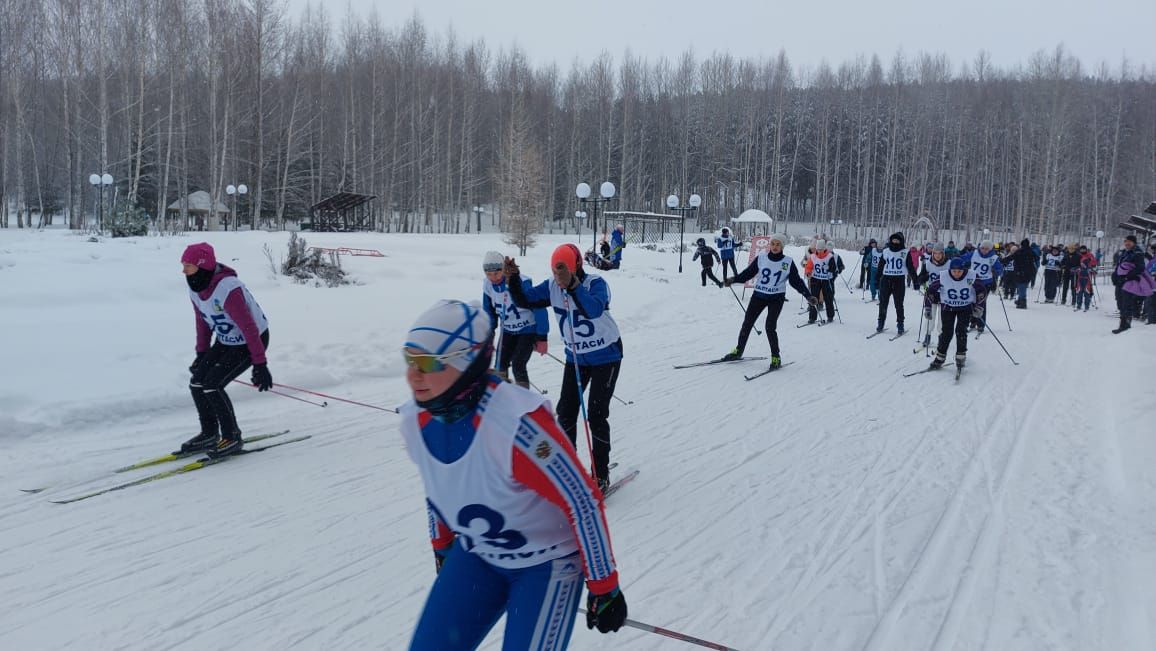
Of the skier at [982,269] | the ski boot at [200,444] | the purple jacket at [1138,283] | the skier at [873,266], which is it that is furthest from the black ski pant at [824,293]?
the ski boot at [200,444]

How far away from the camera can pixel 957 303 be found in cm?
996

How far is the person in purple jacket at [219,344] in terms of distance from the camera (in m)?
5.77

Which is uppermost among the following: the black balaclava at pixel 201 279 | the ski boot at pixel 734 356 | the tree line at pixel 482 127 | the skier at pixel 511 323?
the tree line at pixel 482 127

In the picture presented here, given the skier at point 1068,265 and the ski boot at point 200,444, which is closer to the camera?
the ski boot at point 200,444

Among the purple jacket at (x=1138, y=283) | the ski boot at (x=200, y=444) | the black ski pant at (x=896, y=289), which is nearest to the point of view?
the ski boot at (x=200, y=444)

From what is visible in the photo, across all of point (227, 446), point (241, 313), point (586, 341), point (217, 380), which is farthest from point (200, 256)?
point (586, 341)

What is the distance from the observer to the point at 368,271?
672 inches

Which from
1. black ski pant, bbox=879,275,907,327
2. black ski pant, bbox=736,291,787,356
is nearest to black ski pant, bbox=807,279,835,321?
black ski pant, bbox=879,275,907,327

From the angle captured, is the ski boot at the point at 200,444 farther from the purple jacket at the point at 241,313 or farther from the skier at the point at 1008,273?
the skier at the point at 1008,273

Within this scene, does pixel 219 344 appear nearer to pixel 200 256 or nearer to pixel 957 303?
pixel 200 256

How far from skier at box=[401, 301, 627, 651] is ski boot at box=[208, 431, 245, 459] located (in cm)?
460

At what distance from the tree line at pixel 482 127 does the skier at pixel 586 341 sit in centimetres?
2416

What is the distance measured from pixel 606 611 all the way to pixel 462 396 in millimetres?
817

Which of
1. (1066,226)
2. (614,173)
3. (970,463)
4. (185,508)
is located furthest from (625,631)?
(1066,226)
